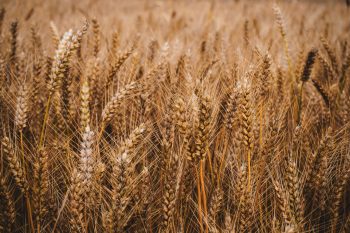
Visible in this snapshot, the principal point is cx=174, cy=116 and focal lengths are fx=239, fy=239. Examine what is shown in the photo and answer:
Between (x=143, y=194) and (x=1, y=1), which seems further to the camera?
(x=1, y=1)

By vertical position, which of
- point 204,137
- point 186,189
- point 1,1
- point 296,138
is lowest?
point 186,189

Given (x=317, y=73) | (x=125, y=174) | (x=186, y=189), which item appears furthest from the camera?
(x=317, y=73)

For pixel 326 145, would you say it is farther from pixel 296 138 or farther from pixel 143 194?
pixel 143 194

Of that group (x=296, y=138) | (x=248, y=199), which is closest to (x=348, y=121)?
(x=296, y=138)

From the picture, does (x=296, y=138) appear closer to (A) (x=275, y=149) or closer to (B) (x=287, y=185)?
(A) (x=275, y=149)

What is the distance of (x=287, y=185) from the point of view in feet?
2.72

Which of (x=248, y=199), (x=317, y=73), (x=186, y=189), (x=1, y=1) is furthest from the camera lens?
(x=1, y=1)

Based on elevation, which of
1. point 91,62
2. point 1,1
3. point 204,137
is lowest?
point 204,137

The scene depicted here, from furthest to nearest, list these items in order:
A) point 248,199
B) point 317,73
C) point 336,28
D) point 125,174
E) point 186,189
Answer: point 336,28 < point 317,73 < point 186,189 < point 248,199 < point 125,174

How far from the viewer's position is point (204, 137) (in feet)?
2.65

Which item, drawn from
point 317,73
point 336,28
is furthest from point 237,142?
point 336,28

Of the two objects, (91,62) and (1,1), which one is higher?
(1,1)

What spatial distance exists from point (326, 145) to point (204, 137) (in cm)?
48

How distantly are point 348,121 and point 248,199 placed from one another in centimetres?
76
